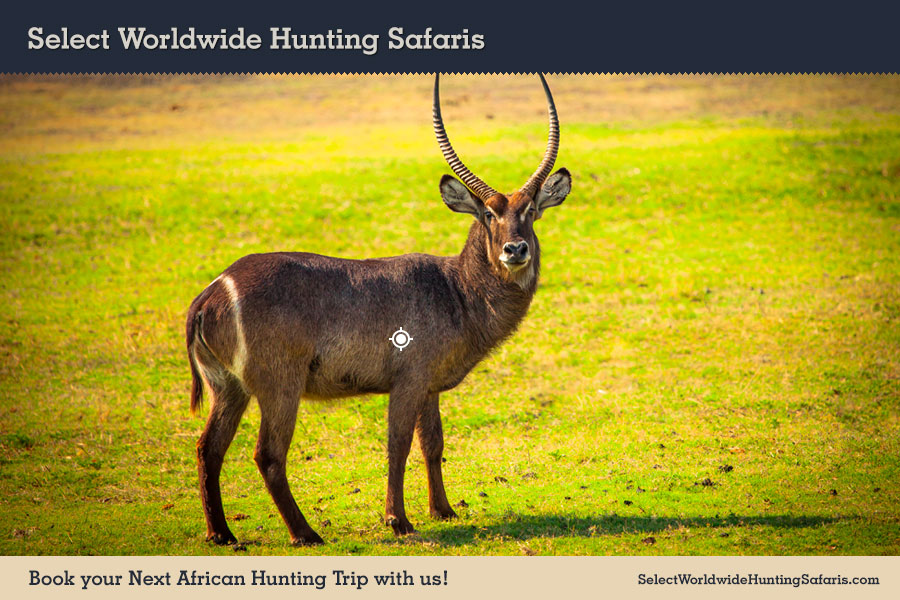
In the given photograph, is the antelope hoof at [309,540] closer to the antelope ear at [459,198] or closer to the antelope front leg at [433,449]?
→ the antelope front leg at [433,449]

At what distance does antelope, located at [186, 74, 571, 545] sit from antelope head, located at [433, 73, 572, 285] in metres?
0.02

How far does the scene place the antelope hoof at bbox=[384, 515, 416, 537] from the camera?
9.93 metres

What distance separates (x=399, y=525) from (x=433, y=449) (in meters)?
1.04

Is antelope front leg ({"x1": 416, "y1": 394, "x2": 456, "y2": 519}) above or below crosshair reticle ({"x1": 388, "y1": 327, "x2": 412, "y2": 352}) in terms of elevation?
below

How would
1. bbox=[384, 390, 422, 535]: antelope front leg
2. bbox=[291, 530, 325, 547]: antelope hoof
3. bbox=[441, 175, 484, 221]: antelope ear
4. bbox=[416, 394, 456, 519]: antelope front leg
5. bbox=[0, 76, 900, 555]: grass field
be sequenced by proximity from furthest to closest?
bbox=[0, 76, 900, 555]: grass field < bbox=[416, 394, 456, 519]: antelope front leg < bbox=[441, 175, 484, 221]: antelope ear < bbox=[384, 390, 422, 535]: antelope front leg < bbox=[291, 530, 325, 547]: antelope hoof

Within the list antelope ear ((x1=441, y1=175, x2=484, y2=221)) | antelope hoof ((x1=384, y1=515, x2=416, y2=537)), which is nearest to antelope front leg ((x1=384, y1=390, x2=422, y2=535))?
antelope hoof ((x1=384, y1=515, x2=416, y2=537))

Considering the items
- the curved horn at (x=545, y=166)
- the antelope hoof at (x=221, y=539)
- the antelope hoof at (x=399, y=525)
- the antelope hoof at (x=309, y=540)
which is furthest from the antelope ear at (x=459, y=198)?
the antelope hoof at (x=221, y=539)

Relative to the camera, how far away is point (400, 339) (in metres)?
10.0

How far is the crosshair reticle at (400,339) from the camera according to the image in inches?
394

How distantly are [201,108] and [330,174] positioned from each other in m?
11.8

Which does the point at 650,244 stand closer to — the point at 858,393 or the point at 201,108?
the point at 858,393

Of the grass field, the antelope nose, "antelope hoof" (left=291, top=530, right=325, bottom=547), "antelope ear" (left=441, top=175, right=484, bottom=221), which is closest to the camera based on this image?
"antelope hoof" (left=291, top=530, right=325, bottom=547)

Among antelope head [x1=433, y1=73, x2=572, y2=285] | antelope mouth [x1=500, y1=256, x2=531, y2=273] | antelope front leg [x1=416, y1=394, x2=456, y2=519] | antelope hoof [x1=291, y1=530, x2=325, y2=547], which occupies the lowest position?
antelope hoof [x1=291, y1=530, x2=325, y2=547]

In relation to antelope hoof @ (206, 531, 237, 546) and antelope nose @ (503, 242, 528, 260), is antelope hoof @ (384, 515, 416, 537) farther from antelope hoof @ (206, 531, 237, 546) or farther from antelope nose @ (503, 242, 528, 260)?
antelope nose @ (503, 242, 528, 260)
